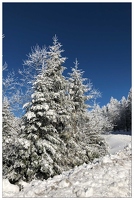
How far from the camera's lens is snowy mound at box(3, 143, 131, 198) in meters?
6.45

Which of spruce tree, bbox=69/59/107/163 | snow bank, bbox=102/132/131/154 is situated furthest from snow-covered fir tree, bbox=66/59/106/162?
snow bank, bbox=102/132/131/154

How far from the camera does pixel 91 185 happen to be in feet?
22.4

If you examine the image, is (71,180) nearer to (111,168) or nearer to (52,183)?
(52,183)

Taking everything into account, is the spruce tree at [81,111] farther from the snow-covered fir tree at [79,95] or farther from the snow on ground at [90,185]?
the snow on ground at [90,185]

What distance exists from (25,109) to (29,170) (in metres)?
4.09

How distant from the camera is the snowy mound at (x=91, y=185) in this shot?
254 inches

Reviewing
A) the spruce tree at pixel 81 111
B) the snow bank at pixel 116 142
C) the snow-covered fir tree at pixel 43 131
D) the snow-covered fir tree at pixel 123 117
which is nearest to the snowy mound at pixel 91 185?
the snow-covered fir tree at pixel 43 131

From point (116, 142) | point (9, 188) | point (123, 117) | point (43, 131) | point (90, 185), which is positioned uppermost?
point (123, 117)

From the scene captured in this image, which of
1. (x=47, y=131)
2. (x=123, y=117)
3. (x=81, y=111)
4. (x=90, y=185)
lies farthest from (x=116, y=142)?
(x=90, y=185)

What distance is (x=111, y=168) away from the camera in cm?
804

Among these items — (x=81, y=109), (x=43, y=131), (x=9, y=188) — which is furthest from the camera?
(x=81, y=109)

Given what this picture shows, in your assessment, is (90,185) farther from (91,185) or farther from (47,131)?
(47,131)

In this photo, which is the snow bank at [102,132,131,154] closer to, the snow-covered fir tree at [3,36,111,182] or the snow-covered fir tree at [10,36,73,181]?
the snow-covered fir tree at [3,36,111,182]

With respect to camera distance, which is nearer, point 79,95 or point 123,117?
point 79,95
